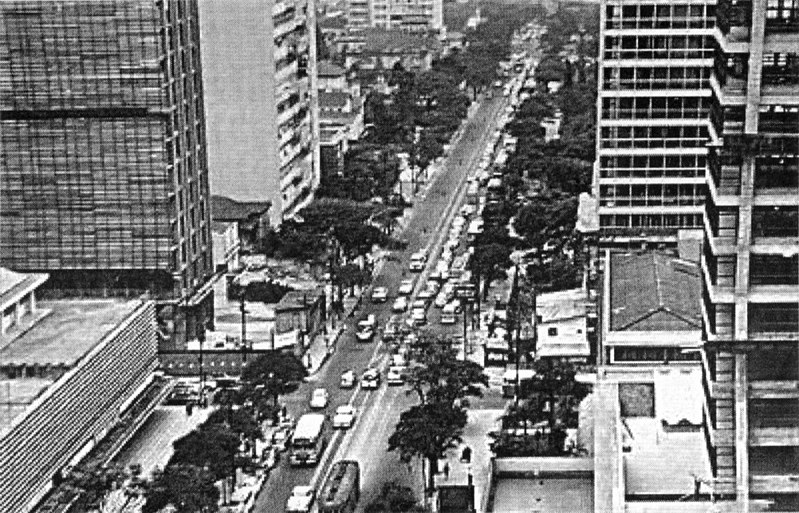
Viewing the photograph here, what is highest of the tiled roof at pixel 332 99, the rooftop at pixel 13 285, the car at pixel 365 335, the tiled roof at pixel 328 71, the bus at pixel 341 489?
the rooftop at pixel 13 285

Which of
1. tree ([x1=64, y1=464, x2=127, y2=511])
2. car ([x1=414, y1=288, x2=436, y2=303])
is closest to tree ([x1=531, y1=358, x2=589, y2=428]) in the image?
tree ([x1=64, y1=464, x2=127, y2=511])

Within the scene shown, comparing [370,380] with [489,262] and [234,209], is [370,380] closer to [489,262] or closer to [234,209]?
[489,262]

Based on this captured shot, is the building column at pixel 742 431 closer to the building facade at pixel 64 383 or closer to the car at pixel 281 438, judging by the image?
the building facade at pixel 64 383

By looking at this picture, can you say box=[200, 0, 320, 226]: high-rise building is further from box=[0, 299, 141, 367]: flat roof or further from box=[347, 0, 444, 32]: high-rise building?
box=[347, 0, 444, 32]: high-rise building

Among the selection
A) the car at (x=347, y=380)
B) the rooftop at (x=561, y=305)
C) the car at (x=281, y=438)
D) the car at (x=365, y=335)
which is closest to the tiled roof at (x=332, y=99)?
the car at (x=365, y=335)

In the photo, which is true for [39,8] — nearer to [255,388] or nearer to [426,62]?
[255,388]

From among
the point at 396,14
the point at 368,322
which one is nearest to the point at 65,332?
the point at 368,322

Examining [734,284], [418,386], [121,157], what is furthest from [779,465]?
[121,157]
